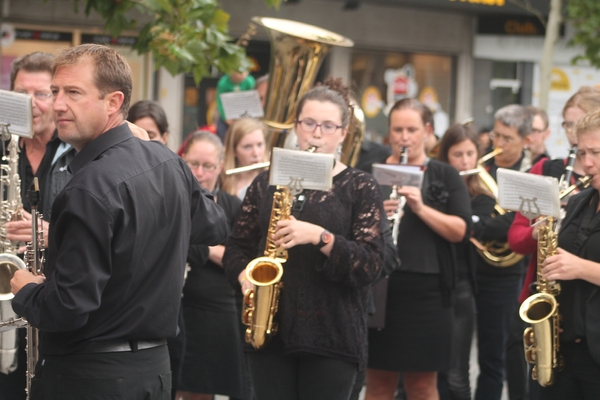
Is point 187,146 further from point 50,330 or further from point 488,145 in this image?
point 488,145

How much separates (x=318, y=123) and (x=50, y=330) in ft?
5.77

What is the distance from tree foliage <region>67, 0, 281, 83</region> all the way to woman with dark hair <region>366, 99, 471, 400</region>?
168 cm

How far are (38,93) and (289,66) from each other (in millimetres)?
2587

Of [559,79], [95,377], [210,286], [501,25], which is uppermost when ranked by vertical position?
[501,25]

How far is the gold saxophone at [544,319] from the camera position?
13.1 feet

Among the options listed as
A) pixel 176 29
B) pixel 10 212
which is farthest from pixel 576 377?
pixel 176 29

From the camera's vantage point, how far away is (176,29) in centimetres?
573

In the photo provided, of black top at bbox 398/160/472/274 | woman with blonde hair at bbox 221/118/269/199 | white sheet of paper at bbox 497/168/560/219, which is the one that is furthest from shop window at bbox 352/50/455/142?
white sheet of paper at bbox 497/168/560/219

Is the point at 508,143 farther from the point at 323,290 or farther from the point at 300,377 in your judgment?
the point at 300,377

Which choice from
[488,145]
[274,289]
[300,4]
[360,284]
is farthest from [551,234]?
[300,4]

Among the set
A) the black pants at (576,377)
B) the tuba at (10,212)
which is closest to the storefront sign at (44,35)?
the tuba at (10,212)

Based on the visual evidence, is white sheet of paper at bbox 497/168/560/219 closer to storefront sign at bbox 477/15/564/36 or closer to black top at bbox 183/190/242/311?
black top at bbox 183/190/242/311

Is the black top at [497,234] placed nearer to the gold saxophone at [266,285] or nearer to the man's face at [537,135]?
the man's face at [537,135]

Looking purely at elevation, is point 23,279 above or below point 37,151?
below
